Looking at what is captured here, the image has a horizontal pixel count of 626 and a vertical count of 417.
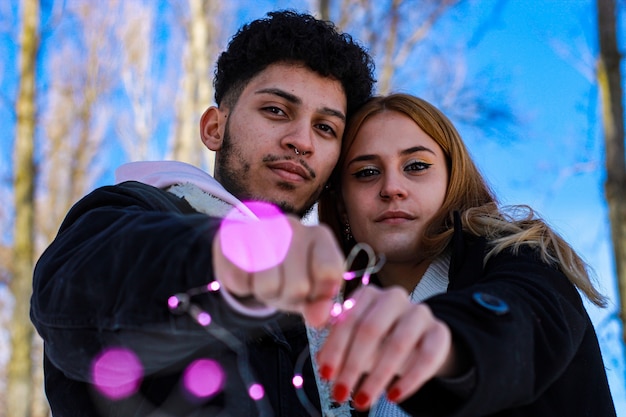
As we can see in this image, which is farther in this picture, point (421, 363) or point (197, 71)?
point (197, 71)

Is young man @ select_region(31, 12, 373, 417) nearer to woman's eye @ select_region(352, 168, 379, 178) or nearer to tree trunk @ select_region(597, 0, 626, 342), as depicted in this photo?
woman's eye @ select_region(352, 168, 379, 178)

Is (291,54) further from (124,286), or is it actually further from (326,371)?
(326,371)

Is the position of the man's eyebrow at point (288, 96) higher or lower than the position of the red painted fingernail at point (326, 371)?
higher

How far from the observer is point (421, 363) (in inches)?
31.0

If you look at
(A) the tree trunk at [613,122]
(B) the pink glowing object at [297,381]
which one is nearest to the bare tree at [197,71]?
(A) the tree trunk at [613,122]

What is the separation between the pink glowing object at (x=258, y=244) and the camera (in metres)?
0.74

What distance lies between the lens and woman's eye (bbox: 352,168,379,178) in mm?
2053

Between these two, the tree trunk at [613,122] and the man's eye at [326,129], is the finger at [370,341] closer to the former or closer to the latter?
the man's eye at [326,129]

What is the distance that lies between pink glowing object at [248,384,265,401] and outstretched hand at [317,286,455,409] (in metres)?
0.47

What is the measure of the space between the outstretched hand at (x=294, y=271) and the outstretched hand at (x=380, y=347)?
0.04m

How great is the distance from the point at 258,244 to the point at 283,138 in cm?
120

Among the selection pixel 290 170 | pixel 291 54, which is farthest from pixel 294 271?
pixel 291 54

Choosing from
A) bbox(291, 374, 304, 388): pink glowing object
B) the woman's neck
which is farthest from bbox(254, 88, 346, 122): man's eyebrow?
bbox(291, 374, 304, 388): pink glowing object

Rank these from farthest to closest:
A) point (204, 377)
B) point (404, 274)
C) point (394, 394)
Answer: point (404, 274), point (204, 377), point (394, 394)
